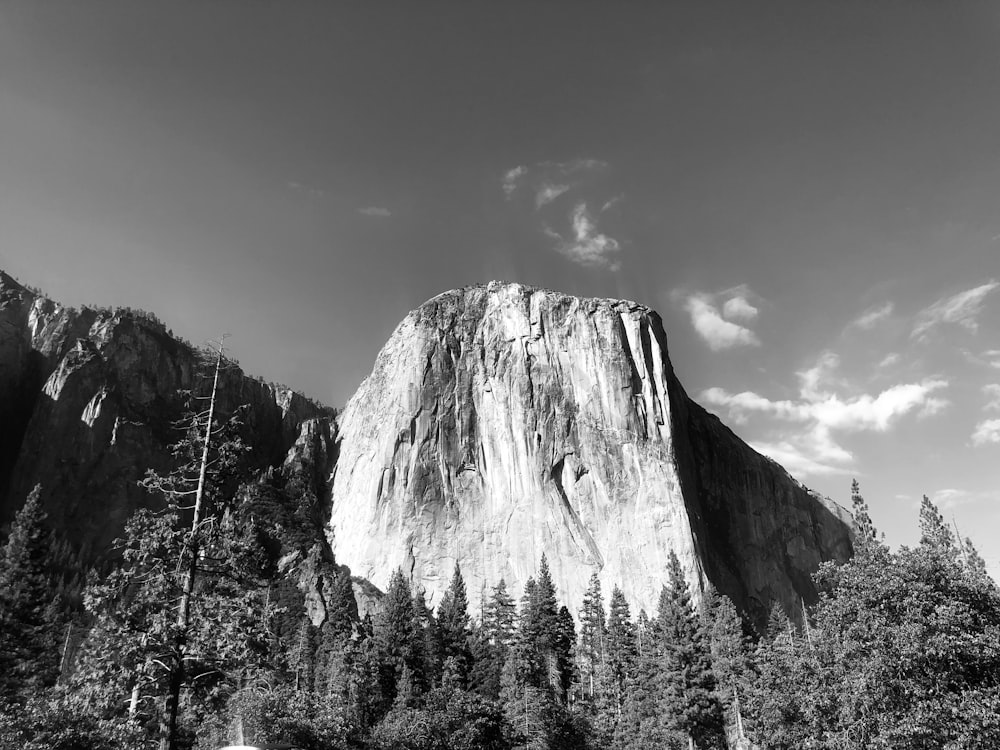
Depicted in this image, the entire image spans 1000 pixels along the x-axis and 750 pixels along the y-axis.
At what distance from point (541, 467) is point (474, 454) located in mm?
12870

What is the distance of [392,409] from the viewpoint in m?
124

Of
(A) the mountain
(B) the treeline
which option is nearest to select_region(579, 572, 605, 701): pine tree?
(B) the treeline

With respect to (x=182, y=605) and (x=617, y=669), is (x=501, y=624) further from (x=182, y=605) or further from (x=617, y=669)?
(x=182, y=605)

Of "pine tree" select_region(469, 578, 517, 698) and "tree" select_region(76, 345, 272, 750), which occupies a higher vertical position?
"pine tree" select_region(469, 578, 517, 698)

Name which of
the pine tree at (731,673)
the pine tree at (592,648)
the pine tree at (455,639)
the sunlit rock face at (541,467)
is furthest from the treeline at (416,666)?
the sunlit rock face at (541,467)

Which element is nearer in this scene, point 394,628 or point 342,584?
point 394,628

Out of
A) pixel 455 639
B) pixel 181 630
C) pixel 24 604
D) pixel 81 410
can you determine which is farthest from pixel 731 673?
pixel 81 410

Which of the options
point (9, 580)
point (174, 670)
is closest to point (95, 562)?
point (9, 580)

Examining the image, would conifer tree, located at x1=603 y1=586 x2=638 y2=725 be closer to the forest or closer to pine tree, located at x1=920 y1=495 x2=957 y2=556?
the forest

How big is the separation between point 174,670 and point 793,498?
149198 millimetres

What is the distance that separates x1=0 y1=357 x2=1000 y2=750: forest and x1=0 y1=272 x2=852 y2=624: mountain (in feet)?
157

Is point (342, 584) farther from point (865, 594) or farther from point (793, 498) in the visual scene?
point (793, 498)

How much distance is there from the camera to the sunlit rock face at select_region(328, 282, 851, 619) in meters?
106

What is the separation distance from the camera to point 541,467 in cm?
11212
